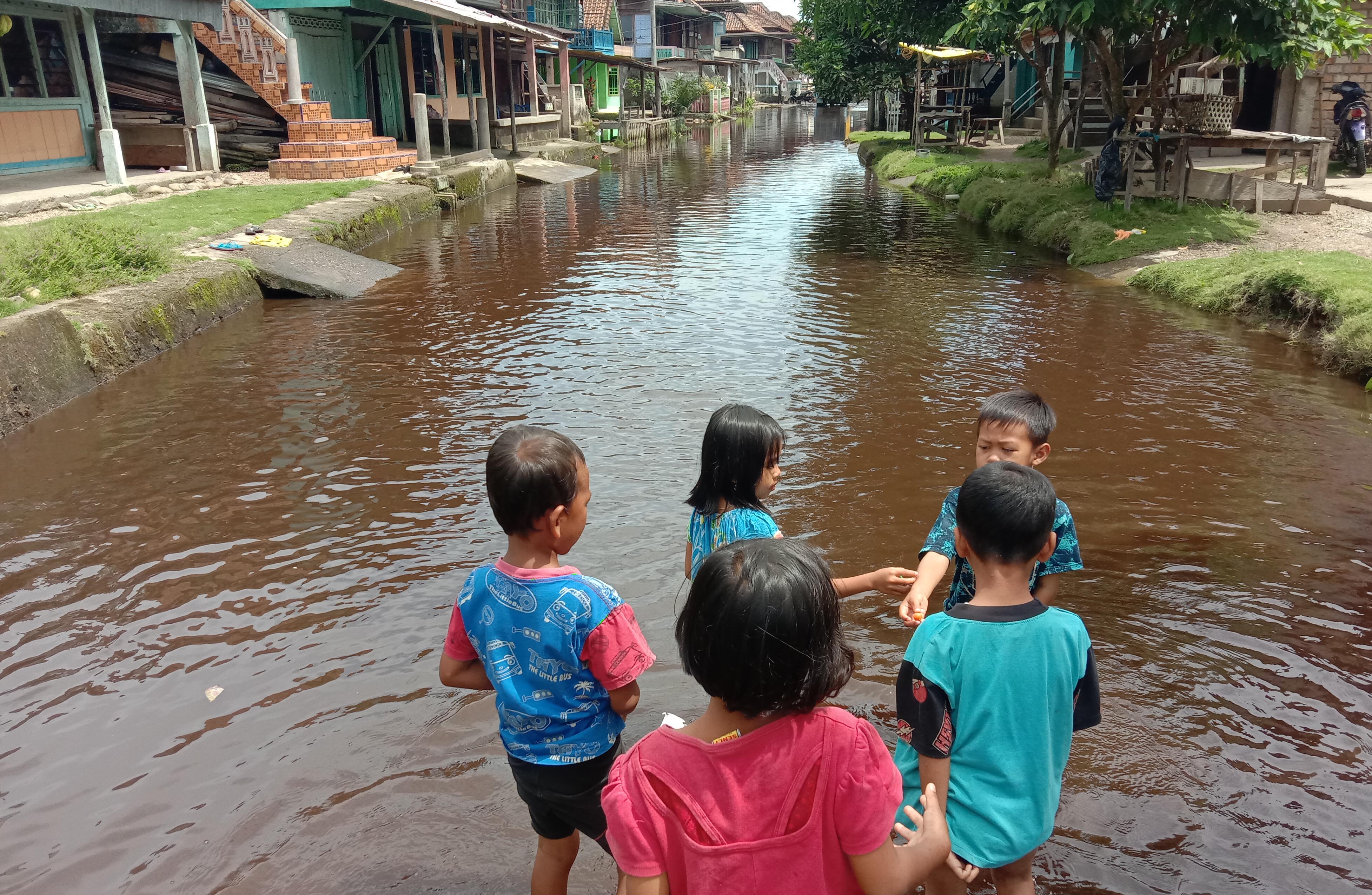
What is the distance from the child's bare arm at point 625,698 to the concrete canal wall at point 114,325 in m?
5.91

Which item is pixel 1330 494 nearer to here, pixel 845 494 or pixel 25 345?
pixel 845 494

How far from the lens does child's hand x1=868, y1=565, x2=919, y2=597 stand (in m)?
2.51

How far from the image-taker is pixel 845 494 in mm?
5480

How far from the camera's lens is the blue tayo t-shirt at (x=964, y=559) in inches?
96.2

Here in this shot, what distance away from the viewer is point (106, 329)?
7.47 m

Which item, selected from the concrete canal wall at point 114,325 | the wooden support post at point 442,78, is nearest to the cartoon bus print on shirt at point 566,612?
the concrete canal wall at point 114,325

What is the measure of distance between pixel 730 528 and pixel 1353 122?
1730 centimetres

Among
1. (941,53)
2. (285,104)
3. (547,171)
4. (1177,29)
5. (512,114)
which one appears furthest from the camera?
(941,53)

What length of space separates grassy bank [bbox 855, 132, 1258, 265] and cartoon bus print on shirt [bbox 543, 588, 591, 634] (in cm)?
1121

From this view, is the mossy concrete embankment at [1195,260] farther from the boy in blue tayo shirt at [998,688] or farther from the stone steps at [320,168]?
the stone steps at [320,168]

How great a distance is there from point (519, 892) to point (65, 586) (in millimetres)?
2968

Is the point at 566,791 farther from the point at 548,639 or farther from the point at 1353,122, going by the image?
the point at 1353,122

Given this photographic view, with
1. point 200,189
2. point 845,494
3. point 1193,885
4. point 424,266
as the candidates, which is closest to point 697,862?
point 1193,885

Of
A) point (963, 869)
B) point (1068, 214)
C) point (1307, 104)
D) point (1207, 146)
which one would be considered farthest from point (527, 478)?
point (1307, 104)
